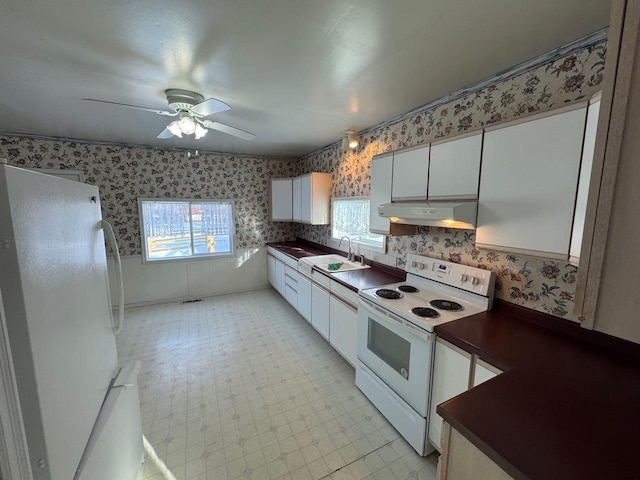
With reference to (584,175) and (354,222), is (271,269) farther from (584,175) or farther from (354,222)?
(584,175)

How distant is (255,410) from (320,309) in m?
1.18

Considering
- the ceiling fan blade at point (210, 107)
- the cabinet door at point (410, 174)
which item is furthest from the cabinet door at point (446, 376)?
the ceiling fan blade at point (210, 107)

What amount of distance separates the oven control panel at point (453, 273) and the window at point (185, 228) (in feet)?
10.8

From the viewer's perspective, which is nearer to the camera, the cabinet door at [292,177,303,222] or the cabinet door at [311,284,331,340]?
the cabinet door at [311,284,331,340]

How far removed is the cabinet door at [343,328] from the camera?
2.37m

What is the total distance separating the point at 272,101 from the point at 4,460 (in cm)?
235

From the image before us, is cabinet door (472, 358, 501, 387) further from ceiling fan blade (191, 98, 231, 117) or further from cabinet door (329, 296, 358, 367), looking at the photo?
ceiling fan blade (191, 98, 231, 117)

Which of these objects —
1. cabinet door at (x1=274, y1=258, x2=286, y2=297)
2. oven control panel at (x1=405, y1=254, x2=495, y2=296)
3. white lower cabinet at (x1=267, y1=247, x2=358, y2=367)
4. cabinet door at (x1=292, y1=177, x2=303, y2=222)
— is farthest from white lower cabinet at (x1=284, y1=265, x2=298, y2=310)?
oven control panel at (x1=405, y1=254, x2=495, y2=296)

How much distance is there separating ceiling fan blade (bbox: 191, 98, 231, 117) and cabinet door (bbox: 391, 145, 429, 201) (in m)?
1.37

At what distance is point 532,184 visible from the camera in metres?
1.36

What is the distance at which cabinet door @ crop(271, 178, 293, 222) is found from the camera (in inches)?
170

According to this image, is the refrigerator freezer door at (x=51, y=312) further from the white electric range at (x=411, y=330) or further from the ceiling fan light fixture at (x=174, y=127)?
the white electric range at (x=411, y=330)

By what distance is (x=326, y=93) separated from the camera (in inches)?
79.9

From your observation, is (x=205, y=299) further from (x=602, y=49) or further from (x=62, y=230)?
(x=602, y=49)
